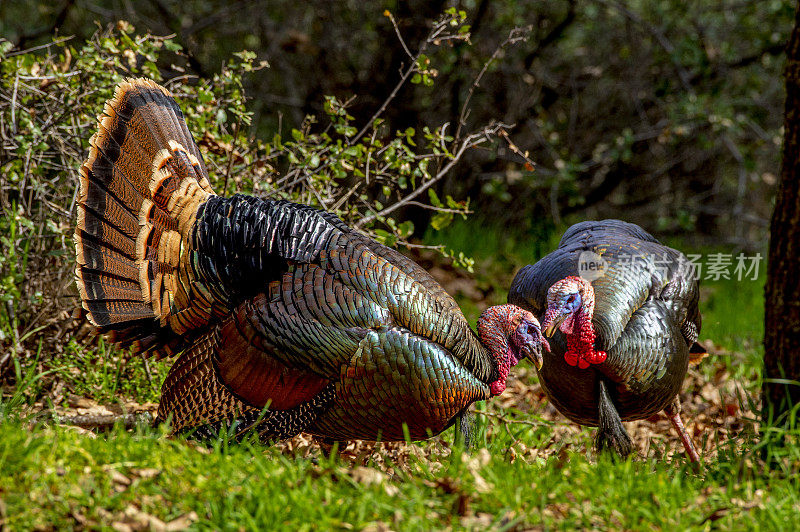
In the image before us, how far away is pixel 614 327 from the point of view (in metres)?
3.90

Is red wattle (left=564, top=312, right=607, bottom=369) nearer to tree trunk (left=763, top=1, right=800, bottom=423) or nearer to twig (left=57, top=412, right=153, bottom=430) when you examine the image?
tree trunk (left=763, top=1, right=800, bottom=423)

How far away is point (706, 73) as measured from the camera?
291 inches

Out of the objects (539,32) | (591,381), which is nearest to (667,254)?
(591,381)

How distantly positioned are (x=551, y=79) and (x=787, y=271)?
500cm

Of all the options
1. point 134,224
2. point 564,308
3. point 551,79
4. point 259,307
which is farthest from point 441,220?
point 551,79

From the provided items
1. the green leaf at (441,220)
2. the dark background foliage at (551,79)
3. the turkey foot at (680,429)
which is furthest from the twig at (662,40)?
the turkey foot at (680,429)

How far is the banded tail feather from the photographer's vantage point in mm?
3602

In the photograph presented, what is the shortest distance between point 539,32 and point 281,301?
214 inches

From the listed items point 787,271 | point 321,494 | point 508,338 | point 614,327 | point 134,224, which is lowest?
point 321,494

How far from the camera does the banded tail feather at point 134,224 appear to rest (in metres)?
3.60

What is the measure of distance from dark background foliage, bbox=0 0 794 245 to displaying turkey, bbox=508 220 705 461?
3.09 meters

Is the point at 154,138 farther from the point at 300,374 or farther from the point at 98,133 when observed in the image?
the point at 300,374

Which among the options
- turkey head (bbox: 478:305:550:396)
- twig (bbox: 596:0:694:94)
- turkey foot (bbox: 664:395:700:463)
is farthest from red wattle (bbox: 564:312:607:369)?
twig (bbox: 596:0:694:94)

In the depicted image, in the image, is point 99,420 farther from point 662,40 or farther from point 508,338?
point 662,40
